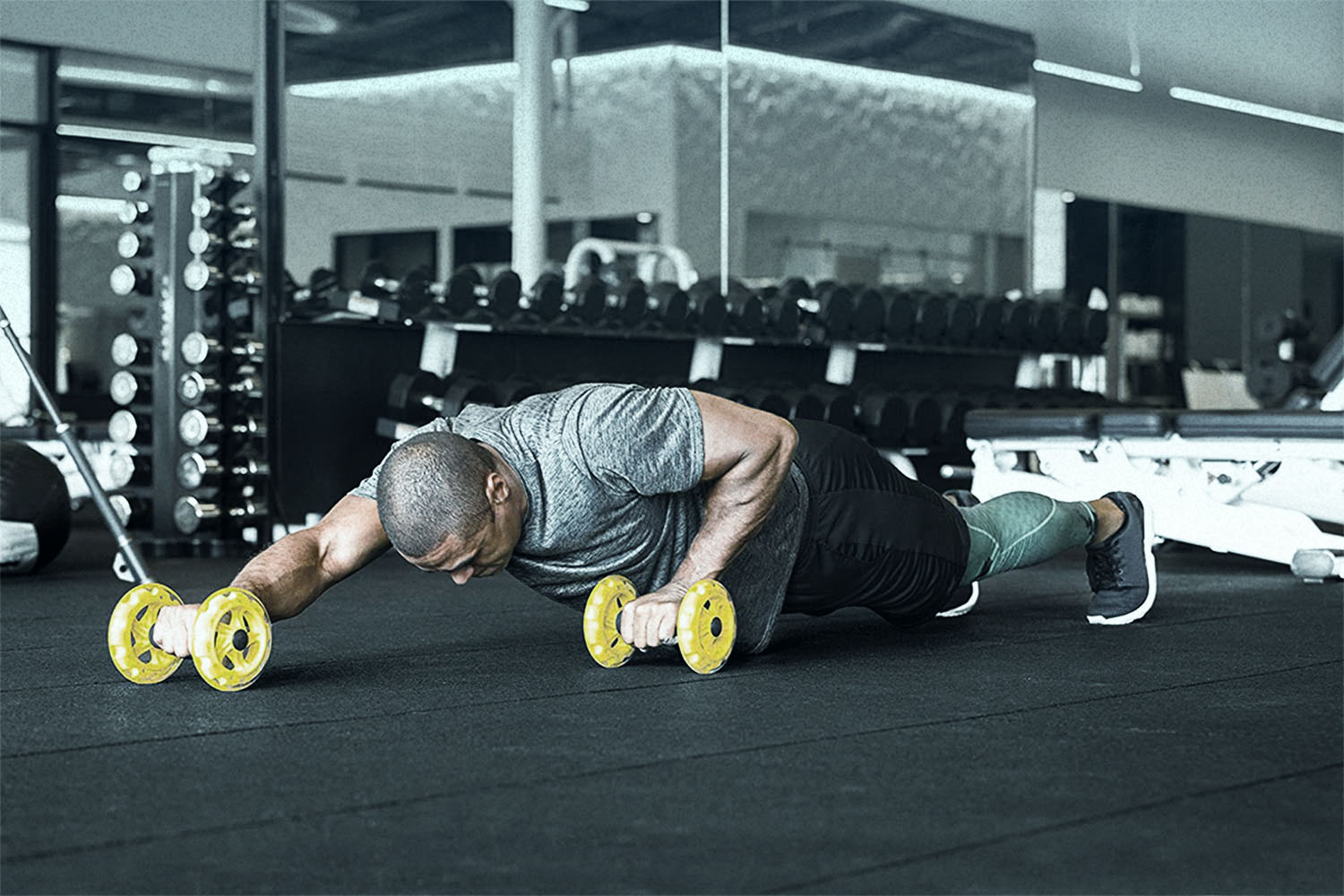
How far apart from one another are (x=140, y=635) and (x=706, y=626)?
768 millimetres

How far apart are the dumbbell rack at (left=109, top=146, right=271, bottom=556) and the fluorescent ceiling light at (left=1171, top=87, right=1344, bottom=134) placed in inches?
295

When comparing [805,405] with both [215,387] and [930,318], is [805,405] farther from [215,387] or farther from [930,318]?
[215,387]

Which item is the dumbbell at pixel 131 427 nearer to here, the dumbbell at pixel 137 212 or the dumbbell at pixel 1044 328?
the dumbbell at pixel 137 212

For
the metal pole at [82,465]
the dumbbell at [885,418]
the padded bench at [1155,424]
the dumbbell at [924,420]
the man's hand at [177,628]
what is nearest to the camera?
the man's hand at [177,628]

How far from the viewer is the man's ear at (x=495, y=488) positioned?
210 centimetres

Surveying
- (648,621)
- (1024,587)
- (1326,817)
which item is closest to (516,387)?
(1024,587)

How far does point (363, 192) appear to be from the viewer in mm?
6797

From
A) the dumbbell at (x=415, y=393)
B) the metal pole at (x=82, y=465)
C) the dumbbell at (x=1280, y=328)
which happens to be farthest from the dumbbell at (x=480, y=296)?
the dumbbell at (x=1280, y=328)

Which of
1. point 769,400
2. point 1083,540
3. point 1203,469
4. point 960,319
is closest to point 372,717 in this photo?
point 1083,540

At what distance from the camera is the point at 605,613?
2.31 m

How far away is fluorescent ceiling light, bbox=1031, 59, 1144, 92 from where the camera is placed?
32.3 feet

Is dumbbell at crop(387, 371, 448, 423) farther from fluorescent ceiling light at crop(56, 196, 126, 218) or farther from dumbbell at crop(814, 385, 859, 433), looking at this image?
fluorescent ceiling light at crop(56, 196, 126, 218)

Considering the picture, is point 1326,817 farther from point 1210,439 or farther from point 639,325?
point 639,325

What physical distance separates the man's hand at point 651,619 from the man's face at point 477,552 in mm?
196
